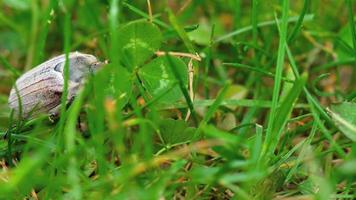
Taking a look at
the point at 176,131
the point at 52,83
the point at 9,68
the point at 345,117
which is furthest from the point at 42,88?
the point at 345,117

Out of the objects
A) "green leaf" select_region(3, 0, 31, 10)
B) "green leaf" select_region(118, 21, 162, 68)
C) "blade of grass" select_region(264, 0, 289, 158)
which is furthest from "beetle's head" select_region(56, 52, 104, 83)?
"green leaf" select_region(3, 0, 31, 10)

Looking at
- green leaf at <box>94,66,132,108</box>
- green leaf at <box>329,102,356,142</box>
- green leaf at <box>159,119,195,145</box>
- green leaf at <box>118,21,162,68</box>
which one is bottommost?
green leaf at <box>329,102,356,142</box>

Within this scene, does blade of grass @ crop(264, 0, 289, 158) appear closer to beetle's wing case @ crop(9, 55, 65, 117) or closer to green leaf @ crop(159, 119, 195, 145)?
green leaf @ crop(159, 119, 195, 145)

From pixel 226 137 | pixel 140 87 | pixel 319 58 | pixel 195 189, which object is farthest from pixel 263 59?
pixel 226 137

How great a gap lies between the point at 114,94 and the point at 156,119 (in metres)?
0.19

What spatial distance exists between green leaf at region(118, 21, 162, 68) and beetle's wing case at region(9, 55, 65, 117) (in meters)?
0.19

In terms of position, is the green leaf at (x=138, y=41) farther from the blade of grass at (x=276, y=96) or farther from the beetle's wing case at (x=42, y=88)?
the blade of grass at (x=276, y=96)

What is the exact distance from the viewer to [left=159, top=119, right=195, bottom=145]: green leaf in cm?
156

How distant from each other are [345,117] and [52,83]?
74cm

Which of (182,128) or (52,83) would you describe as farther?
(52,83)

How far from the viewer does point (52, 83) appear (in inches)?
66.3

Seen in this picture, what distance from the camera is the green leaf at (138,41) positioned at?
1.62m

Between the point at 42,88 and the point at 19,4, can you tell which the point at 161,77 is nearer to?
the point at 42,88

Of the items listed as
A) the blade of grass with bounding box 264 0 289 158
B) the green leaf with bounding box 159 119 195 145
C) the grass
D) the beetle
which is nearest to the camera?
the grass
